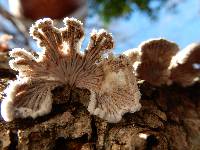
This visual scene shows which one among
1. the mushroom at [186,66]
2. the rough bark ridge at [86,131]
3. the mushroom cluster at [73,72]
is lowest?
the rough bark ridge at [86,131]

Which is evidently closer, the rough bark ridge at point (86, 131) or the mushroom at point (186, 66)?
the rough bark ridge at point (86, 131)

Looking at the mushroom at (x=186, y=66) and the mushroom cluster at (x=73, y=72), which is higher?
the mushroom at (x=186, y=66)

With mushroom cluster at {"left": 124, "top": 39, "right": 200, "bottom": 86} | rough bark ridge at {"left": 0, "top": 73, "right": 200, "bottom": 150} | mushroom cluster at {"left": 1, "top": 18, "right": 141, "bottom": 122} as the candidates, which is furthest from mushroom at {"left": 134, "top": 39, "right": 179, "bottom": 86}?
mushroom cluster at {"left": 1, "top": 18, "right": 141, "bottom": 122}

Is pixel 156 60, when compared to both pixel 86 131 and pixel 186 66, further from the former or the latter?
pixel 86 131

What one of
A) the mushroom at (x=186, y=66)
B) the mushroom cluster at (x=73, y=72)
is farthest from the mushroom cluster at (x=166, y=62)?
the mushroom cluster at (x=73, y=72)

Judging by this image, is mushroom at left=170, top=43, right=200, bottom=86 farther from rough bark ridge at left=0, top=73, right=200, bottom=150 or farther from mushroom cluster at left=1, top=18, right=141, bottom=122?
mushroom cluster at left=1, top=18, right=141, bottom=122

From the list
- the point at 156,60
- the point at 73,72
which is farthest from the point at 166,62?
the point at 73,72

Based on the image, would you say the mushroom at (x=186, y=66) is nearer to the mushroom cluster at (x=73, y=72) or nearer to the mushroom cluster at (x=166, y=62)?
the mushroom cluster at (x=166, y=62)
